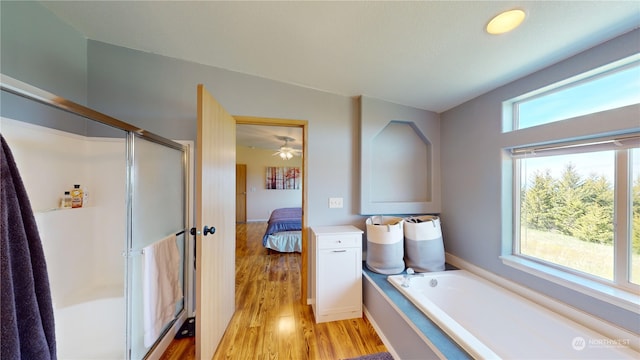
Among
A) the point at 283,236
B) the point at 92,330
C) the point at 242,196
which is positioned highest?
the point at 242,196

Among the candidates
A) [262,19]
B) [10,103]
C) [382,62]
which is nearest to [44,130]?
[10,103]

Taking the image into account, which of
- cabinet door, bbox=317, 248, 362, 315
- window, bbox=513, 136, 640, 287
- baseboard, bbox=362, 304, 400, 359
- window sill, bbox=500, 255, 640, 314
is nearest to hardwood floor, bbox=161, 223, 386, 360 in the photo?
baseboard, bbox=362, 304, 400, 359

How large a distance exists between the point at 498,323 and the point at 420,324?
0.77 meters

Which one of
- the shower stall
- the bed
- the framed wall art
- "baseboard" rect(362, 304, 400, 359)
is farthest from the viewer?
the framed wall art

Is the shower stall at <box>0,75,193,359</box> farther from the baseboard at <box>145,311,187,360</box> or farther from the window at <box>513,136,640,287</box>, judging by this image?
the window at <box>513,136,640,287</box>

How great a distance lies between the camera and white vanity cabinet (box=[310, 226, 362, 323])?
6.17 feet

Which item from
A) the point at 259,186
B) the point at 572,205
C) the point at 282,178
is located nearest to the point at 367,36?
the point at 572,205

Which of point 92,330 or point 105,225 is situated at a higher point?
point 105,225

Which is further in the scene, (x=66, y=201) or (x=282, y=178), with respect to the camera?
(x=282, y=178)

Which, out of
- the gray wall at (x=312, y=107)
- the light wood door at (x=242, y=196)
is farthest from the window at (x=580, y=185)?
the light wood door at (x=242, y=196)

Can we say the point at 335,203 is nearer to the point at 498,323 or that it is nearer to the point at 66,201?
the point at 498,323

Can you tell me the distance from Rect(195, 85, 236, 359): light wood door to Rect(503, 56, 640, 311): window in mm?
2331

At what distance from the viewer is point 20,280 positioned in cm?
64

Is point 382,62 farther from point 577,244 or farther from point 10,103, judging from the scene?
point 10,103
